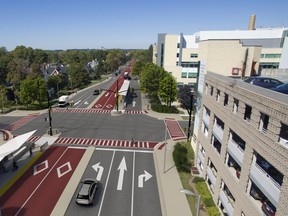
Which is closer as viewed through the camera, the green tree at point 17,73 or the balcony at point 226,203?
the balcony at point 226,203

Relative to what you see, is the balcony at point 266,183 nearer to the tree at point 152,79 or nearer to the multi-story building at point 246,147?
the multi-story building at point 246,147

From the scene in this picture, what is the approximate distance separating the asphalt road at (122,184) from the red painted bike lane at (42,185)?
2.31m

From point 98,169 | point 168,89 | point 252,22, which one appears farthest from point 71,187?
point 252,22

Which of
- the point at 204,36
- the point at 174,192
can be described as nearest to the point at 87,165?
the point at 174,192

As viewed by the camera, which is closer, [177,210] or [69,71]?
[177,210]

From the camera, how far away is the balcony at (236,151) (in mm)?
18047

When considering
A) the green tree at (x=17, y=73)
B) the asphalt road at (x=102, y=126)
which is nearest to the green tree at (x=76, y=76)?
the green tree at (x=17, y=73)

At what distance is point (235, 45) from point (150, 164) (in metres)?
20.3

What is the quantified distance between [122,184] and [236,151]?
1389 centimetres

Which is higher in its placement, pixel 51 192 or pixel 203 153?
pixel 203 153

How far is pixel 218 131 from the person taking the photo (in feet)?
76.4

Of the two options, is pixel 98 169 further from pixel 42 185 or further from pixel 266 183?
pixel 266 183

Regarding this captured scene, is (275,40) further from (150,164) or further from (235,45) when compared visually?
(150,164)

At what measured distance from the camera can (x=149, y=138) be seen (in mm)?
39875
